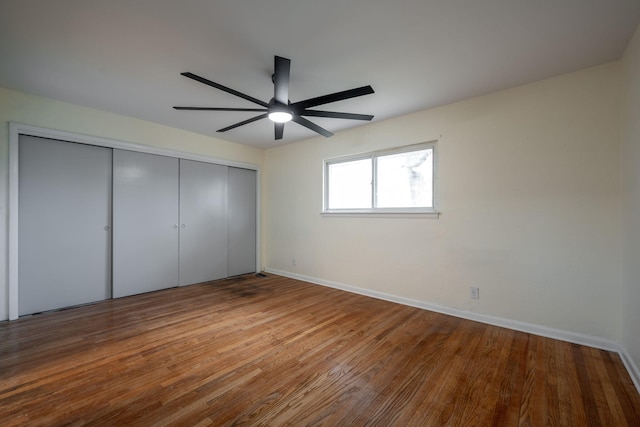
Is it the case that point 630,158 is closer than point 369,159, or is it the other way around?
point 630,158

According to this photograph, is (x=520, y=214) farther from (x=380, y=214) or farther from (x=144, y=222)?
(x=144, y=222)

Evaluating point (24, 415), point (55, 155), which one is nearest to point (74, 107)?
point (55, 155)

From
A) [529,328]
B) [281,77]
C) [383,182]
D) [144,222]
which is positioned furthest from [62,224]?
[529,328]

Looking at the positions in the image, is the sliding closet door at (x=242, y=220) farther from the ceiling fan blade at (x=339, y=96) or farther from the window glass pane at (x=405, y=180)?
the ceiling fan blade at (x=339, y=96)

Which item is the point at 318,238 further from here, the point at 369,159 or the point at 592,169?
the point at 592,169

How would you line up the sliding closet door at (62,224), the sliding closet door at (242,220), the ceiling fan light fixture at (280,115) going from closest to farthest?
1. the ceiling fan light fixture at (280,115)
2. the sliding closet door at (62,224)
3. the sliding closet door at (242,220)

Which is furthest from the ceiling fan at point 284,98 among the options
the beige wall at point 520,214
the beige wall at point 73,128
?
the beige wall at point 73,128

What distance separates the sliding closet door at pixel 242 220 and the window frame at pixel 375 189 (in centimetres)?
158

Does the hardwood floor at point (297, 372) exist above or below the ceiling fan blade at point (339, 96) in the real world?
below

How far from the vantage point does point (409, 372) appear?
1.86m

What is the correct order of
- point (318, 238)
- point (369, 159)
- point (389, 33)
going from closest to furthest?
point (389, 33) < point (369, 159) < point (318, 238)

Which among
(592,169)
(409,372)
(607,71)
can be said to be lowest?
(409,372)

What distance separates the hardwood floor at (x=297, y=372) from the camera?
1463 mm

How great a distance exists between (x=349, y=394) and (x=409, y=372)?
51 cm
